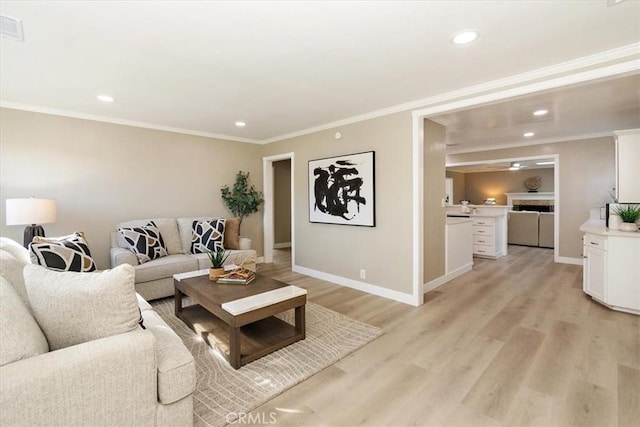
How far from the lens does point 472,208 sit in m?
6.75

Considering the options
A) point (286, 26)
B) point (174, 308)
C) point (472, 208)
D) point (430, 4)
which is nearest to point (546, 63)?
point (430, 4)

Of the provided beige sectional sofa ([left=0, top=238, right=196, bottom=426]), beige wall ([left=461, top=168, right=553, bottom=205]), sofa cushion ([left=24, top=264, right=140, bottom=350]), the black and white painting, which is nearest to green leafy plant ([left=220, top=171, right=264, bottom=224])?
the black and white painting

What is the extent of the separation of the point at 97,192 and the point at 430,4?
14.5 ft

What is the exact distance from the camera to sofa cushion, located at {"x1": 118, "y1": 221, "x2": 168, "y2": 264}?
3635mm

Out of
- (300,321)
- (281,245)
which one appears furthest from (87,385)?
(281,245)

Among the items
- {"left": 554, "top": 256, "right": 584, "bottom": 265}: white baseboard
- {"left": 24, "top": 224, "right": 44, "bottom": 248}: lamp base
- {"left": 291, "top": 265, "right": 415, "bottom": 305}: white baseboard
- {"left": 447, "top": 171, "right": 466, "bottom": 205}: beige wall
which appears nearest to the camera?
{"left": 24, "top": 224, "right": 44, "bottom": 248}: lamp base

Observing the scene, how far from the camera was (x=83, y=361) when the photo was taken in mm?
1183

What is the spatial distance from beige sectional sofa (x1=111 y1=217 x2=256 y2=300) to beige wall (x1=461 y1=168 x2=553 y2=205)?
9634 mm

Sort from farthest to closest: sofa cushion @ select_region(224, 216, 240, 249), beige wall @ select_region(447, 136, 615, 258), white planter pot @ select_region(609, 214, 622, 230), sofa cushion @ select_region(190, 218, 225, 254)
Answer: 1. beige wall @ select_region(447, 136, 615, 258)
2. sofa cushion @ select_region(224, 216, 240, 249)
3. sofa cushion @ select_region(190, 218, 225, 254)
4. white planter pot @ select_region(609, 214, 622, 230)

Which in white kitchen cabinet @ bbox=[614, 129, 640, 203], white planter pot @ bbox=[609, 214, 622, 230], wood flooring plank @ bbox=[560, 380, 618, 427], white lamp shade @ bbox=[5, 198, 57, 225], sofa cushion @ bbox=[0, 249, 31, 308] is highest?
white kitchen cabinet @ bbox=[614, 129, 640, 203]

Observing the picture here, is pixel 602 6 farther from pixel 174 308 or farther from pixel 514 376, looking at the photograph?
pixel 174 308

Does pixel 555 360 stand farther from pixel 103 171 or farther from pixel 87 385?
pixel 103 171

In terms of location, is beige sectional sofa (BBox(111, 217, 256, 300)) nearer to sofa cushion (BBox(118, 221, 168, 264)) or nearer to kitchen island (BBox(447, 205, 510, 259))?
sofa cushion (BBox(118, 221, 168, 264))

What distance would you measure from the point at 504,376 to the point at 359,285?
213 cm
